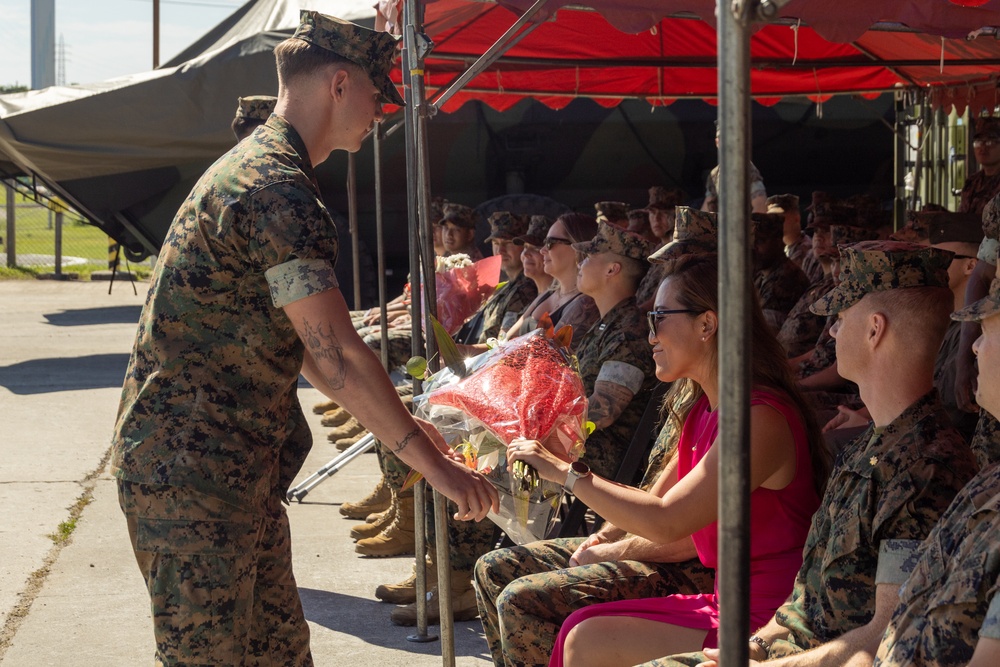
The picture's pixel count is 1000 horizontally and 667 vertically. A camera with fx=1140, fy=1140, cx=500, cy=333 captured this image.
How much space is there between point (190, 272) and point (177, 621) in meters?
0.80

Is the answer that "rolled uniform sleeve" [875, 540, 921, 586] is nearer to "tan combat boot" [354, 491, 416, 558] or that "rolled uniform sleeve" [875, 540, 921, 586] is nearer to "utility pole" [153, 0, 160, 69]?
"tan combat boot" [354, 491, 416, 558]

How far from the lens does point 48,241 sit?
2886cm

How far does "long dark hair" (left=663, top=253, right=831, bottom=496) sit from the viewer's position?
2979 mm

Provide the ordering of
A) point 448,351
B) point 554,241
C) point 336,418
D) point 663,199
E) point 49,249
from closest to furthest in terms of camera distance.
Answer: point 448,351
point 554,241
point 336,418
point 663,199
point 49,249

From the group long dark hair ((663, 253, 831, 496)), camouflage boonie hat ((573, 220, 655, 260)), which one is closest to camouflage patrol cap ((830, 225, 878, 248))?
camouflage boonie hat ((573, 220, 655, 260))

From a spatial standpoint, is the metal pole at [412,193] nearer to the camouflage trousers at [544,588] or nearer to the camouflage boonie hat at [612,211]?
the camouflage trousers at [544,588]

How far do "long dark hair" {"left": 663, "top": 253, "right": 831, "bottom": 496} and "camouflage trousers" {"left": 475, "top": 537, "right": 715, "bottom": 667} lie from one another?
46 centimetres

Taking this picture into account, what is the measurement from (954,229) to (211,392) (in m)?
3.44

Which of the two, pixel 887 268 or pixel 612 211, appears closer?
pixel 887 268

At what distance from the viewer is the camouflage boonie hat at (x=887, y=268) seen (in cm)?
239

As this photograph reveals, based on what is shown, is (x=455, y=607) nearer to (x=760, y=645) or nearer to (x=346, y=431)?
(x=760, y=645)

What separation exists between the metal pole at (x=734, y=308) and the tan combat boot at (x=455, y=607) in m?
3.31

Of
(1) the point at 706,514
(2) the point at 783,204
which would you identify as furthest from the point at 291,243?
(2) the point at 783,204

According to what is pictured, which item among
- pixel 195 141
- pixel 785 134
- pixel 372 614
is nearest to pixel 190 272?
pixel 372 614
